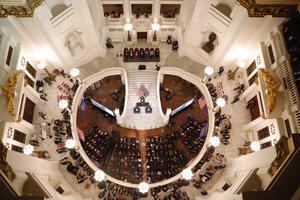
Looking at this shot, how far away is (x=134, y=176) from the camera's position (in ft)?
90.4

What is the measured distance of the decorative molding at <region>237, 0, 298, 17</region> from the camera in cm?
2198

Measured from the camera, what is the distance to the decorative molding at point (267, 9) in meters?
22.0

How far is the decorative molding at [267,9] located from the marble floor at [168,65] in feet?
29.7

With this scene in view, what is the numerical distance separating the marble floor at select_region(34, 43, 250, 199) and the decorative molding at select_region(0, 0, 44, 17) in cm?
942

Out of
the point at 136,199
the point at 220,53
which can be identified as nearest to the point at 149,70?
the point at 220,53

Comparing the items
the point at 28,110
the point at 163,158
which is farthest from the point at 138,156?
the point at 28,110

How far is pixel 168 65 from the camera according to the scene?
105ft

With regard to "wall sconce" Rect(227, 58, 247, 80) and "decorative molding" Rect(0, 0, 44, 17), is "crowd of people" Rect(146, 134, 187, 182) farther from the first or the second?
"decorative molding" Rect(0, 0, 44, 17)

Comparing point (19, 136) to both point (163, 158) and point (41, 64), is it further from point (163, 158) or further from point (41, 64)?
point (163, 158)

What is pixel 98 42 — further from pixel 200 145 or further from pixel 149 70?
pixel 200 145

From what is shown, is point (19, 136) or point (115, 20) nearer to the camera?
point (19, 136)

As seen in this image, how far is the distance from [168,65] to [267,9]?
39.3ft

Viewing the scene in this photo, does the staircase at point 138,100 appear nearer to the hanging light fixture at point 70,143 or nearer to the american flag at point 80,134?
the american flag at point 80,134

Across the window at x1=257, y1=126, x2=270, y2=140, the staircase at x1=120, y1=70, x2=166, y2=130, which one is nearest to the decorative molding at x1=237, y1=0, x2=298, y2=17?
the window at x1=257, y1=126, x2=270, y2=140
